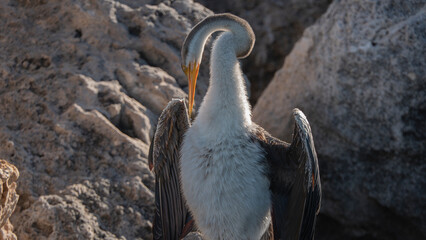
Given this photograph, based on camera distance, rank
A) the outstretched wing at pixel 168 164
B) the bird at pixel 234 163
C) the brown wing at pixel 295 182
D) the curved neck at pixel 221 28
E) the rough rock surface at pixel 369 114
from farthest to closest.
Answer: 1. the rough rock surface at pixel 369 114
2. the outstretched wing at pixel 168 164
3. the curved neck at pixel 221 28
4. the bird at pixel 234 163
5. the brown wing at pixel 295 182

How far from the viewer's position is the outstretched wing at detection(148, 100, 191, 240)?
482cm

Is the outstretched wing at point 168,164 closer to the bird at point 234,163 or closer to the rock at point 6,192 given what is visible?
the bird at point 234,163

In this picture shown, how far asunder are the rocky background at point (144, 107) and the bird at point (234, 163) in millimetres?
746

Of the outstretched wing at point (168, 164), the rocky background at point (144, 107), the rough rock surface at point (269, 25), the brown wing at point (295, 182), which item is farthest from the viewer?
the rough rock surface at point (269, 25)

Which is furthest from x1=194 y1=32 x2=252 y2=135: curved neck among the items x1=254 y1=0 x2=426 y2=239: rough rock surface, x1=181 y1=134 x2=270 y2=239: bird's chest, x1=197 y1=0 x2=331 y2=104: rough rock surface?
x1=197 y1=0 x2=331 y2=104: rough rock surface

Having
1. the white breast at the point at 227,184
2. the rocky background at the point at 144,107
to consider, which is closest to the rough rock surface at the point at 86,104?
the rocky background at the point at 144,107

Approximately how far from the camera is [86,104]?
5.36 meters

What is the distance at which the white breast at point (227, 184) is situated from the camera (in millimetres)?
4465

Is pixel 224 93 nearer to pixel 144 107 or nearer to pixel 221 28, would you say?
pixel 221 28

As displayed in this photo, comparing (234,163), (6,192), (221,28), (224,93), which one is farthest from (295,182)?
(6,192)

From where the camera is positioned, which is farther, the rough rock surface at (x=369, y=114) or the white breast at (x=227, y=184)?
Answer: the rough rock surface at (x=369, y=114)

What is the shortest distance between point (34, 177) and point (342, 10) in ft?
9.69

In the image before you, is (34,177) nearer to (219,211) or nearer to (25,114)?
(25,114)

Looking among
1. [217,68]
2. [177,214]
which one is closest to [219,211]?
[177,214]
